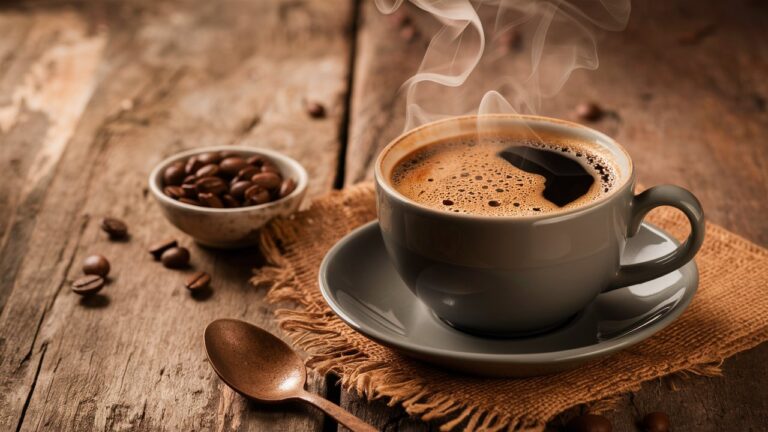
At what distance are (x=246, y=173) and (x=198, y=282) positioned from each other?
0.27 m

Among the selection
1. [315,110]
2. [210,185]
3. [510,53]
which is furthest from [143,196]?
[510,53]

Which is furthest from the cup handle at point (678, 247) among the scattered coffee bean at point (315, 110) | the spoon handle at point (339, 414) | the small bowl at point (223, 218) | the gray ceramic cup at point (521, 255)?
the scattered coffee bean at point (315, 110)

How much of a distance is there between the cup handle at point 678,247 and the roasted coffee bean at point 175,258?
720 mm

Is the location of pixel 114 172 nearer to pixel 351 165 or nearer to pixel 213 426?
pixel 351 165

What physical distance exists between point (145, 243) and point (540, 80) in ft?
4.13

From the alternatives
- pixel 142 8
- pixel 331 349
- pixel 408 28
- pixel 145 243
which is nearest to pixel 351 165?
pixel 145 243

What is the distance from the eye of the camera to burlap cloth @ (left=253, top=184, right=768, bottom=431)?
101 centimetres

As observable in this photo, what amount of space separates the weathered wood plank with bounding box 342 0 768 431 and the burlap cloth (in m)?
0.03

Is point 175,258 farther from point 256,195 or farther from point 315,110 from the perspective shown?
point 315,110

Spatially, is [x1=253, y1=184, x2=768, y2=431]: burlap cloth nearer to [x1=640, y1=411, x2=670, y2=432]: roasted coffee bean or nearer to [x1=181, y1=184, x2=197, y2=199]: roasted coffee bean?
[x1=640, y1=411, x2=670, y2=432]: roasted coffee bean

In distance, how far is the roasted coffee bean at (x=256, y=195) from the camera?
4.81 ft

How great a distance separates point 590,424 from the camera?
974mm

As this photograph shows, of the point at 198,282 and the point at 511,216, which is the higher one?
the point at 511,216

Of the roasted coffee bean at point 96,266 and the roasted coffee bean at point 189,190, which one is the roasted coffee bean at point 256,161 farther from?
the roasted coffee bean at point 96,266
